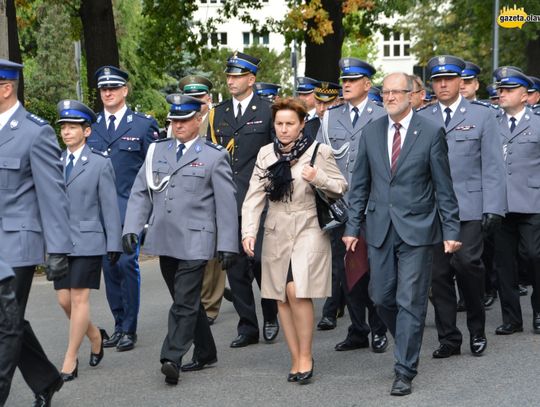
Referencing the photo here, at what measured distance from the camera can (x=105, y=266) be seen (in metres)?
9.85

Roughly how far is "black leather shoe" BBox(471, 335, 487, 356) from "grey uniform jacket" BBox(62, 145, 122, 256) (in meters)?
2.68

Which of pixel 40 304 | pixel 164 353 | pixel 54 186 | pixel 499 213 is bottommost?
pixel 40 304

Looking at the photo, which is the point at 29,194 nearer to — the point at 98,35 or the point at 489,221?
the point at 489,221

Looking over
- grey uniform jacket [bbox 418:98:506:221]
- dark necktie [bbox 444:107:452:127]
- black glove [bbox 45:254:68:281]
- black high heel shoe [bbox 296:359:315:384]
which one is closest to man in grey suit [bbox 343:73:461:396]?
black high heel shoe [bbox 296:359:315:384]

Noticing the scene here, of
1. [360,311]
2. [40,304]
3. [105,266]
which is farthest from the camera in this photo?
[40,304]

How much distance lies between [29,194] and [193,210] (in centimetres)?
172

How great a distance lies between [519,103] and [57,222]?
502 cm

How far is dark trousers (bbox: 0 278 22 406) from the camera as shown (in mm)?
5891

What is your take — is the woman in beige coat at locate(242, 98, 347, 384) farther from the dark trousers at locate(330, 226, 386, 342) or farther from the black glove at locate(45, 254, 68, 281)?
the black glove at locate(45, 254, 68, 281)

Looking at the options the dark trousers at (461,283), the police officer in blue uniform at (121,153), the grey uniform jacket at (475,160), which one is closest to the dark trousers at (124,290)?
the police officer in blue uniform at (121,153)

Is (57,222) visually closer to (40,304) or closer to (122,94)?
(122,94)

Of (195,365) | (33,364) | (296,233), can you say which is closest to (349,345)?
(195,365)

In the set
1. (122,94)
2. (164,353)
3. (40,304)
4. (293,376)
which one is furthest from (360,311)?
(40,304)

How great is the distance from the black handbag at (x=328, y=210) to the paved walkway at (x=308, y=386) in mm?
1055
